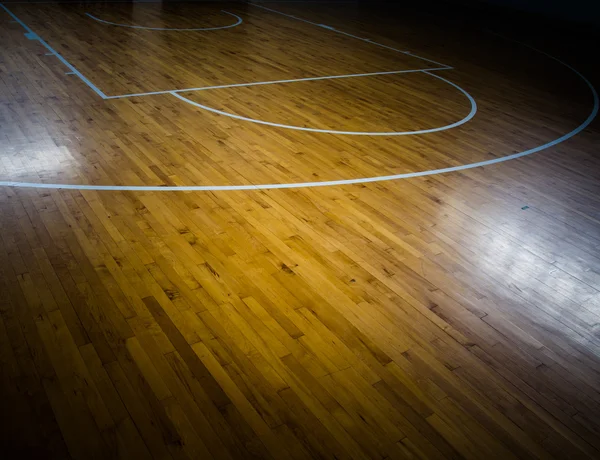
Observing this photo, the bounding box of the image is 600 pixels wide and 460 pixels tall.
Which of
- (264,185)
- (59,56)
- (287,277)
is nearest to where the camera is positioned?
(287,277)

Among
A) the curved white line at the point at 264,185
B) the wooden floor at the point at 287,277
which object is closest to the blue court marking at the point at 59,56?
the wooden floor at the point at 287,277

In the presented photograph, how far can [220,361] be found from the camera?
102 inches

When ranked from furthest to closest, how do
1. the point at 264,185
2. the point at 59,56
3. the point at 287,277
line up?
the point at 59,56, the point at 264,185, the point at 287,277

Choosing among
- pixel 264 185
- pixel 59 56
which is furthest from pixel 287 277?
pixel 59 56

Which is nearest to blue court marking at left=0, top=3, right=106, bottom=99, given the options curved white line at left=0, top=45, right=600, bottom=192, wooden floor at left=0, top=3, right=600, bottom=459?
wooden floor at left=0, top=3, right=600, bottom=459

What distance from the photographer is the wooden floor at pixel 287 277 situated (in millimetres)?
2344

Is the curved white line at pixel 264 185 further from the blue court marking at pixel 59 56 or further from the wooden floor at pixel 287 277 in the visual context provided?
the blue court marking at pixel 59 56

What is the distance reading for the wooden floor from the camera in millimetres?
2344

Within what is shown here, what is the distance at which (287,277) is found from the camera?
322cm

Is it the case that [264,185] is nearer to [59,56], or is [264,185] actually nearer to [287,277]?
[287,277]

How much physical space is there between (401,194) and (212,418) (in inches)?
95.6

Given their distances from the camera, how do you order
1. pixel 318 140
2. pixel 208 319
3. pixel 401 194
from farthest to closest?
pixel 318 140 < pixel 401 194 < pixel 208 319

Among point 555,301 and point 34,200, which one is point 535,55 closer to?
point 555,301

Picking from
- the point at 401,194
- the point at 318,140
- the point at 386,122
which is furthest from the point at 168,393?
the point at 386,122
